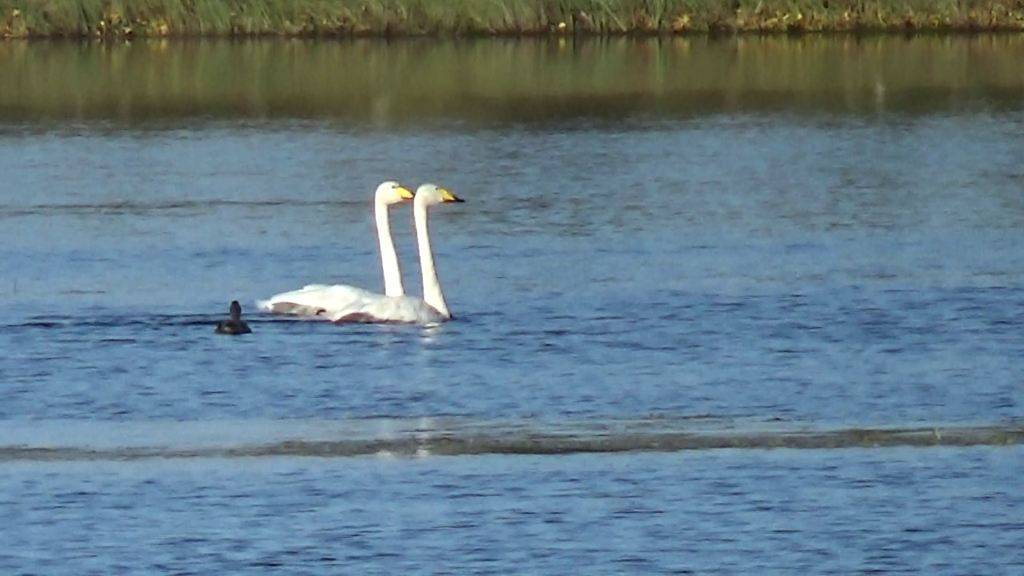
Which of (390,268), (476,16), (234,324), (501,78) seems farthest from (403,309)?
(476,16)

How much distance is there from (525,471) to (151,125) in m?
21.9

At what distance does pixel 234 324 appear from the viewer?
582 inches

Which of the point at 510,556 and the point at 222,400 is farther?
the point at 222,400

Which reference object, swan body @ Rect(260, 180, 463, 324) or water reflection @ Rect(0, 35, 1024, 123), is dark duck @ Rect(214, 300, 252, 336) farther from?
water reflection @ Rect(0, 35, 1024, 123)

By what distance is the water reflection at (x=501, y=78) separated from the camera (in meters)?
33.9

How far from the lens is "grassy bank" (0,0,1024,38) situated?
42531 mm

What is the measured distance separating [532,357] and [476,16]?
28840 millimetres

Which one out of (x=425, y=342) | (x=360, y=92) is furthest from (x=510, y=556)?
(x=360, y=92)

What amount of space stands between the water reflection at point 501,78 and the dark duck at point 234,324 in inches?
677

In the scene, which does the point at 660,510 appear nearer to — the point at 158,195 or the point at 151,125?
the point at 158,195

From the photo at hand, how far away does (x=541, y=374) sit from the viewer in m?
13.6

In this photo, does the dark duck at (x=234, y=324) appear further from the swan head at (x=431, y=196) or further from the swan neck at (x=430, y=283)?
the swan head at (x=431, y=196)

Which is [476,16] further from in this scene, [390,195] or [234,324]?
[234,324]

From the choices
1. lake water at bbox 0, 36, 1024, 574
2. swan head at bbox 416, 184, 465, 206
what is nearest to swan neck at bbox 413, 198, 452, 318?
lake water at bbox 0, 36, 1024, 574
